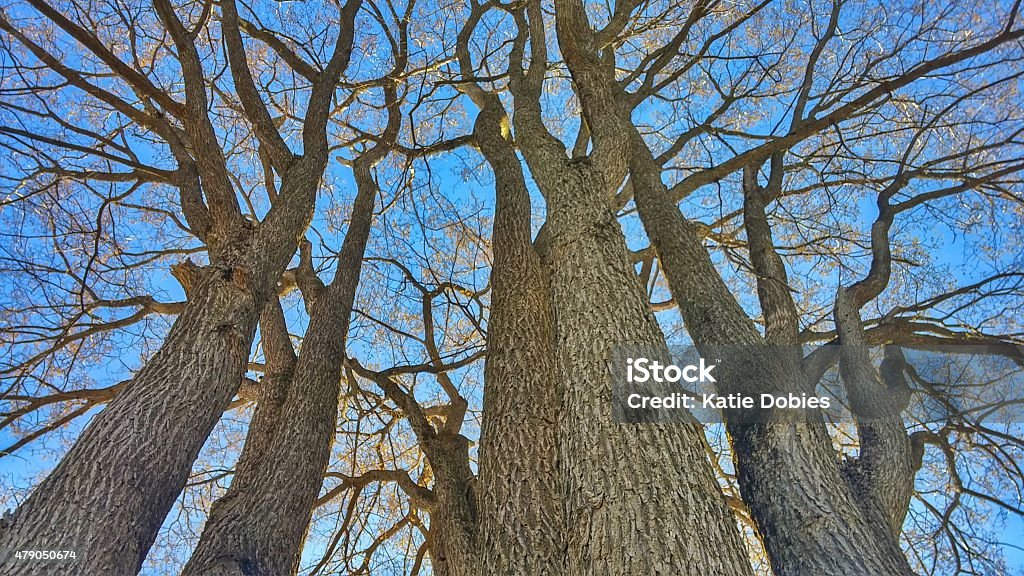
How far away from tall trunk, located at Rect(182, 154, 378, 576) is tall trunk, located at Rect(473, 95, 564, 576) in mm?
1004

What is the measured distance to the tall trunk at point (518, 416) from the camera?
7.16 ft

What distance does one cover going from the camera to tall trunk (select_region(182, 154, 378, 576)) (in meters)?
2.44

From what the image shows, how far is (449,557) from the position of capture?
2.88m

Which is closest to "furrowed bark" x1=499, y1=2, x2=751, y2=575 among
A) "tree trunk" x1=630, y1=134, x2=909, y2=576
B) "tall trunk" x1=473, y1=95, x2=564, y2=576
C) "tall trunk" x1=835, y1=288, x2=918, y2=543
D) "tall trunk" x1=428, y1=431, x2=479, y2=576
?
"tall trunk" x1=473, y1=95, x2=564, y2=576

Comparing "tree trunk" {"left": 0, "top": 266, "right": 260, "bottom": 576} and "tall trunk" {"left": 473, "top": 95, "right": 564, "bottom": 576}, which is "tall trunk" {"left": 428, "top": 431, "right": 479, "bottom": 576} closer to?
"tall trunk" {"left": 473, "top": 95, "right": 564, "bottom": 576}

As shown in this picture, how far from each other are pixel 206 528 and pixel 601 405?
2.00 metres

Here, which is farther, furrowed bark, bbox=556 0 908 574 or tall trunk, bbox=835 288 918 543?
tall trunk, bbox=835 288 918 543

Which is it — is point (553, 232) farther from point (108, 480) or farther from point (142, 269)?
point (142, 269)

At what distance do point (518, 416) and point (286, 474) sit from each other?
1.26m

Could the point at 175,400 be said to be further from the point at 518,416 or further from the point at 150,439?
the point at 518,416

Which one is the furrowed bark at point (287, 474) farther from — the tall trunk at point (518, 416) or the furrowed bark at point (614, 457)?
the furrowed bark at point (614, 457)

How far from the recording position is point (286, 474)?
9.39 feet

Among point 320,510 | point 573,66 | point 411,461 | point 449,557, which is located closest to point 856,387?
point 449,557

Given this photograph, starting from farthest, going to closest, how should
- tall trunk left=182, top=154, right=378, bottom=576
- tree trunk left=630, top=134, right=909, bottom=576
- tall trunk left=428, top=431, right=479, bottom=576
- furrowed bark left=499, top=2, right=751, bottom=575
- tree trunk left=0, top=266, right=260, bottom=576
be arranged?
tall trunk left=428, top=431, right=479, bottom=576, tall trunk left=182, top=154, right=378, bottom=576, tree trunk left=630, top=134, right=909, bottom=576, tree trunk left=0, top=266, right=260, bottom=576, furrowed bark left=499, top=2, right=751, bottom=575
